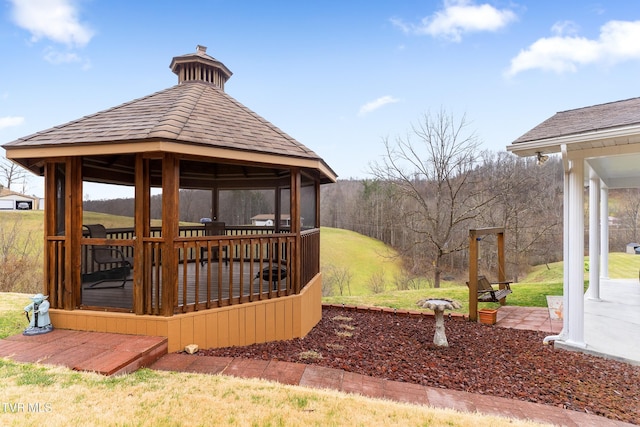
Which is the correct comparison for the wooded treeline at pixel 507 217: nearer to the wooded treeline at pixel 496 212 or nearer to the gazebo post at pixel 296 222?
the wooded treeline at pixel 496 212

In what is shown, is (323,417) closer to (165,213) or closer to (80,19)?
(165,213)

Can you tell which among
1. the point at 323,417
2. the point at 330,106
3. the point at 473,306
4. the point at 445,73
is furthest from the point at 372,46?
the point at 323,417

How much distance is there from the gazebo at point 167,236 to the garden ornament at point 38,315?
17 cm

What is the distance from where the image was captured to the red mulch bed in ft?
10.5

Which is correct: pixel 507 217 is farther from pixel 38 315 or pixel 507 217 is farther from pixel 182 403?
pixel 38 315

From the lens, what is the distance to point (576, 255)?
14.2ft

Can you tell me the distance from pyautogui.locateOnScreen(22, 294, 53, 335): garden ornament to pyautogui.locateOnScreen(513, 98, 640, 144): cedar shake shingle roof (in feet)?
21.3

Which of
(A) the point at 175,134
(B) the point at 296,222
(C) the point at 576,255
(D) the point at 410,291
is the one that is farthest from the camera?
(D) the point at 410,291

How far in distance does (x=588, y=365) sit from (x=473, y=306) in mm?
2157

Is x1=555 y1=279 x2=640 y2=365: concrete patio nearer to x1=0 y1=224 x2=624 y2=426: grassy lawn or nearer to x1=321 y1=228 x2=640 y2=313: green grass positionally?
x1=321 y1=228 x2=640 y2=313: green grass

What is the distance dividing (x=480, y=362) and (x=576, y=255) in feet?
6.35

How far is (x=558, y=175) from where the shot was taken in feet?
64.0

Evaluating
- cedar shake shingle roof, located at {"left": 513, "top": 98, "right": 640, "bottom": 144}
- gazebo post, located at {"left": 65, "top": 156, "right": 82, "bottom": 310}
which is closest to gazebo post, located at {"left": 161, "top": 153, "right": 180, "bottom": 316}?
gazebo post, located at {"left": 65, "top": 156, "right": 82, "bottom": 310}

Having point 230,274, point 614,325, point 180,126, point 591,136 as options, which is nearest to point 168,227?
point 230,274
